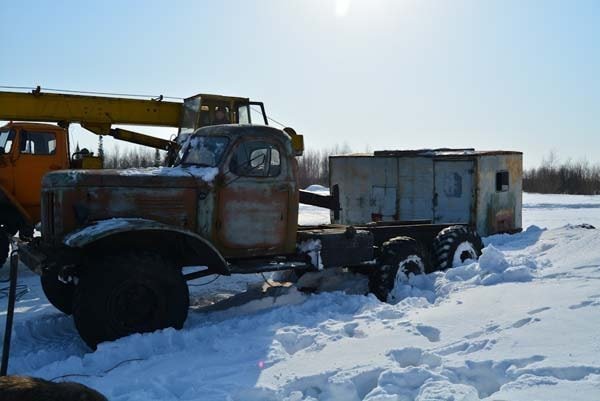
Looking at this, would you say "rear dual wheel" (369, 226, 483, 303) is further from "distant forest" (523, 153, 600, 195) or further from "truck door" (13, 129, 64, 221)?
"distant forest" (523, 153, 600, 195)

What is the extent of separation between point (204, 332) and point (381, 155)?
31.7 ft

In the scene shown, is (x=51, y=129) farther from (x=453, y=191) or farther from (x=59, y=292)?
(x=453, y=191)

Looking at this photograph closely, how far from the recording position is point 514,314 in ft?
18.4

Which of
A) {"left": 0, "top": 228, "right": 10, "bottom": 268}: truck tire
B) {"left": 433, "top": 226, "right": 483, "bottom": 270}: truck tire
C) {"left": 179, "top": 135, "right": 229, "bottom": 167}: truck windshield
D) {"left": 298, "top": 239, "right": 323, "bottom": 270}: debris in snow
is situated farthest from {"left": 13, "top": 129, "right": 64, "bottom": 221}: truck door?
{"left": 433, "top": 226, "right": 483, "bottom": 270}: truck tire

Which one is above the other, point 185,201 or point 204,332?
point 185,201

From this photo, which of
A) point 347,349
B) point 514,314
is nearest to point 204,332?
point 347,349

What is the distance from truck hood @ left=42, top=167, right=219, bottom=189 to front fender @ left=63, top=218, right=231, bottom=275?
42cm

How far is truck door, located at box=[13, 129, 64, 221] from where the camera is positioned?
460 inches

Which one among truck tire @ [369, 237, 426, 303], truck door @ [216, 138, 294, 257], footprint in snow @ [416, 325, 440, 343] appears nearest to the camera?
footprint in snow @ [416, 325, 440, 343]

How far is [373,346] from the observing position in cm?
514

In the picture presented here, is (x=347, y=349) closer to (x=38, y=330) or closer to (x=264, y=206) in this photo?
(x=264, y=206)

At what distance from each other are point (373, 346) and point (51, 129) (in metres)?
8.98

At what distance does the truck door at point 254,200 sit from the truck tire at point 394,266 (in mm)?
1478

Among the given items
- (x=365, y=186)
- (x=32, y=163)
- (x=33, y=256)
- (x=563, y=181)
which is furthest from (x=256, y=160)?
(x=563, y=181)
